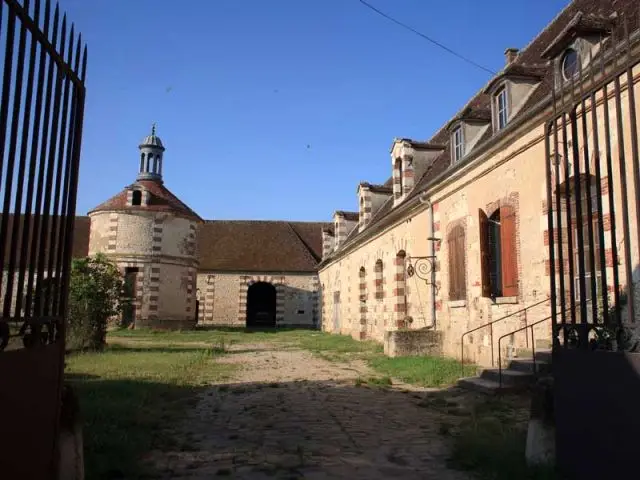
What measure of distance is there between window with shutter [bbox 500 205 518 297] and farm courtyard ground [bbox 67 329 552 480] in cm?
183

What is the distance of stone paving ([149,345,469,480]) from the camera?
4.18 metres

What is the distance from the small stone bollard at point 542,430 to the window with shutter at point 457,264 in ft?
25.6

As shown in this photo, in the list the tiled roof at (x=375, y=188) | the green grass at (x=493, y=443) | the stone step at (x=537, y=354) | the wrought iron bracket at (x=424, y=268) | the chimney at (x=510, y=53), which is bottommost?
the green grass at (x=493, y=443)

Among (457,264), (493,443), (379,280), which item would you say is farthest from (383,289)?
(493,443)

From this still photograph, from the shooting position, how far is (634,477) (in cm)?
299

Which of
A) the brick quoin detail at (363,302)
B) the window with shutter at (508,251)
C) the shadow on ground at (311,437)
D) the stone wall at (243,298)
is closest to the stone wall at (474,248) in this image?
the window with shutter at (508,251)

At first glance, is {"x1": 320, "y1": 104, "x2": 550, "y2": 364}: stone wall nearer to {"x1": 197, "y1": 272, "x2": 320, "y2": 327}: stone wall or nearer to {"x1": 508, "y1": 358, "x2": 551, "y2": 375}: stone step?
{"x1": 508, "y1": 358, "x2": 551, "y2": 375}: stone step

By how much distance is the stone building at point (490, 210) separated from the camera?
26.7 ft

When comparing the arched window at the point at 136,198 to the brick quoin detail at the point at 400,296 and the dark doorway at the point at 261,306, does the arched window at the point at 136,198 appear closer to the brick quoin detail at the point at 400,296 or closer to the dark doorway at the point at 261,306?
the dark doorway at the point at 261,306

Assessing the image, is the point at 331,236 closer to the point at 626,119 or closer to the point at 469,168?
the point at 469,168

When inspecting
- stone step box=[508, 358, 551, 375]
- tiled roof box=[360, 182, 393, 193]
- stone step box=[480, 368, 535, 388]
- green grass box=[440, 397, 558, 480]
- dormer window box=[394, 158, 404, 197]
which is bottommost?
green grass box=[440, 397, 558, 480]

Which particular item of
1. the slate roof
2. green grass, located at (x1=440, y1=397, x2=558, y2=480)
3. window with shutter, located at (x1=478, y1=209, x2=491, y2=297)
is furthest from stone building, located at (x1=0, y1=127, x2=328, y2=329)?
green grass, located at (x1=440, y1=397, x2=558, y2=480)

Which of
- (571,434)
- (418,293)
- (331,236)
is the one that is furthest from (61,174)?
(331,236)

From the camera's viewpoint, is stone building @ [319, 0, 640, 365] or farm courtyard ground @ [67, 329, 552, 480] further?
stone building @ [319, 0, 640, 365]
